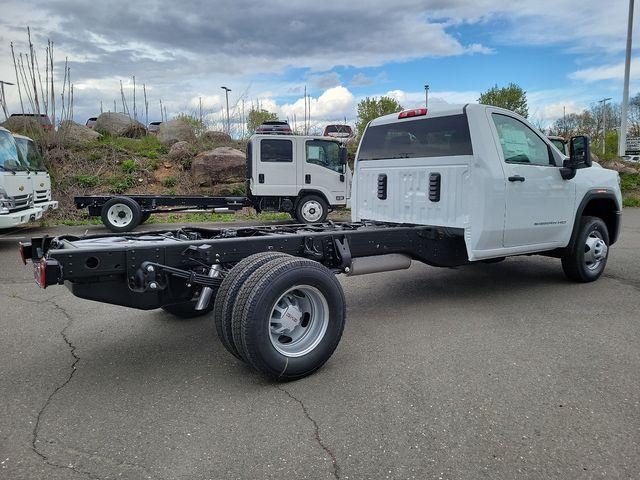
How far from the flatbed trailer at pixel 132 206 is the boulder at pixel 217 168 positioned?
5200 mm

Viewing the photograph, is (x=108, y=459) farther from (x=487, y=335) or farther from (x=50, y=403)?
(x=487, y=335)

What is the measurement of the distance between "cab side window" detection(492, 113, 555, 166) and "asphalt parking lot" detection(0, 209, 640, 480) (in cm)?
164

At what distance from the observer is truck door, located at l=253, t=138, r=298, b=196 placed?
539 inches

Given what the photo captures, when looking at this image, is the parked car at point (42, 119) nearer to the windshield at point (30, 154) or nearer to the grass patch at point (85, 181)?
the grass patch at point (85, 181)

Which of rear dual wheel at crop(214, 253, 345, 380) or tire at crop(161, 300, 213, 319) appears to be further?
tire at crop(161, 300, 213, 319)

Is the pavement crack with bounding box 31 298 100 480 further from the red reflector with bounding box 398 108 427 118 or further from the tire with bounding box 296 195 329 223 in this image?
the tire with bounding box 296 195 329 223

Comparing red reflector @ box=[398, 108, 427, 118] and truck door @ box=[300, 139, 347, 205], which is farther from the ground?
red reflector @ box=[398, 108, 427, 118]

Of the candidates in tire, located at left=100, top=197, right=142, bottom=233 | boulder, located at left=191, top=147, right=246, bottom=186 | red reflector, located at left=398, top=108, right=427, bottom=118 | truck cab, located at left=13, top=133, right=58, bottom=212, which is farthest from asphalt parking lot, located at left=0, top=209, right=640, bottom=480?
boulder, located at left=191, top=147, right=246, bottom=186

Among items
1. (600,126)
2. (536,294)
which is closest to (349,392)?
(536,294)

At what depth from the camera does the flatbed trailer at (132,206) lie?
1212 cm

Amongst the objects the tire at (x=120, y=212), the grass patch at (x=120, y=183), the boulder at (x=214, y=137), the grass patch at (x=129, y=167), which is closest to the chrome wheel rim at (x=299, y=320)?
the tire at (x=120, y=212)

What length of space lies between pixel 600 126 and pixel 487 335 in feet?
172

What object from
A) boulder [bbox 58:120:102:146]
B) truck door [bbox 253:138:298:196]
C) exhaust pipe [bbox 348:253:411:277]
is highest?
boulder [bbox 58:120:102:146]

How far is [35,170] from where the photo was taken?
11.3 meters
